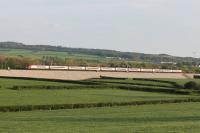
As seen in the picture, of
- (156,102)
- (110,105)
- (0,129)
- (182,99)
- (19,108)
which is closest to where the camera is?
(0,129)

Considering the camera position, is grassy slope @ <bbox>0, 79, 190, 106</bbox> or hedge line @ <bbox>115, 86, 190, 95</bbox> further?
hedge line @ <bbox>115, 86, 190, 95</bbox>

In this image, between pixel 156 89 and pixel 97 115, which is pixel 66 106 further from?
pixel 156 89

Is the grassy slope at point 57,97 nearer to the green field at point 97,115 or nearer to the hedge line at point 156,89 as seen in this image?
the green field at point 97,115

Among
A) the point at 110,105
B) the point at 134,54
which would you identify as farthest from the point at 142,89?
the point at 134,54

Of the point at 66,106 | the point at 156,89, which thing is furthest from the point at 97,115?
the point at 156,89

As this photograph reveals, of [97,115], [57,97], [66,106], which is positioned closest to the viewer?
[97,115]

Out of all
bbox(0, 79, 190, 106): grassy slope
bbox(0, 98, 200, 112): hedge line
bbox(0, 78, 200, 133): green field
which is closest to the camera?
bbox(0, 78, 200, 133): green field

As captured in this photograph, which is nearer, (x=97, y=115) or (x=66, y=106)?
(x=97, y=115)

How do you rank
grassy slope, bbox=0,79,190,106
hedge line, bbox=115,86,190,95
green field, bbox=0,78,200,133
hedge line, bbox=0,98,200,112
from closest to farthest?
green field, bbox=0,78,200,133 < hedge line, bbox=0,98,200,112 < grassy slope, bbox=0,79,190,106 < hedge line, bbox=115,86,190,95

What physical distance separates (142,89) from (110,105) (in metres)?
18.6

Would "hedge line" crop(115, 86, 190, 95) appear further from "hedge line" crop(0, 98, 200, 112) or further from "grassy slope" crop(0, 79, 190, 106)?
"hedge line" crop(0, 98, 200, 112)

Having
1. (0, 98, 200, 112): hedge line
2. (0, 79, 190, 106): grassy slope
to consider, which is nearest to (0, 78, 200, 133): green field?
(0, 79, 190, 106): grassy slope

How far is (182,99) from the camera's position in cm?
4078

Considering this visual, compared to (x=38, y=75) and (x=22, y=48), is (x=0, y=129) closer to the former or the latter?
(x=38, y=75)
